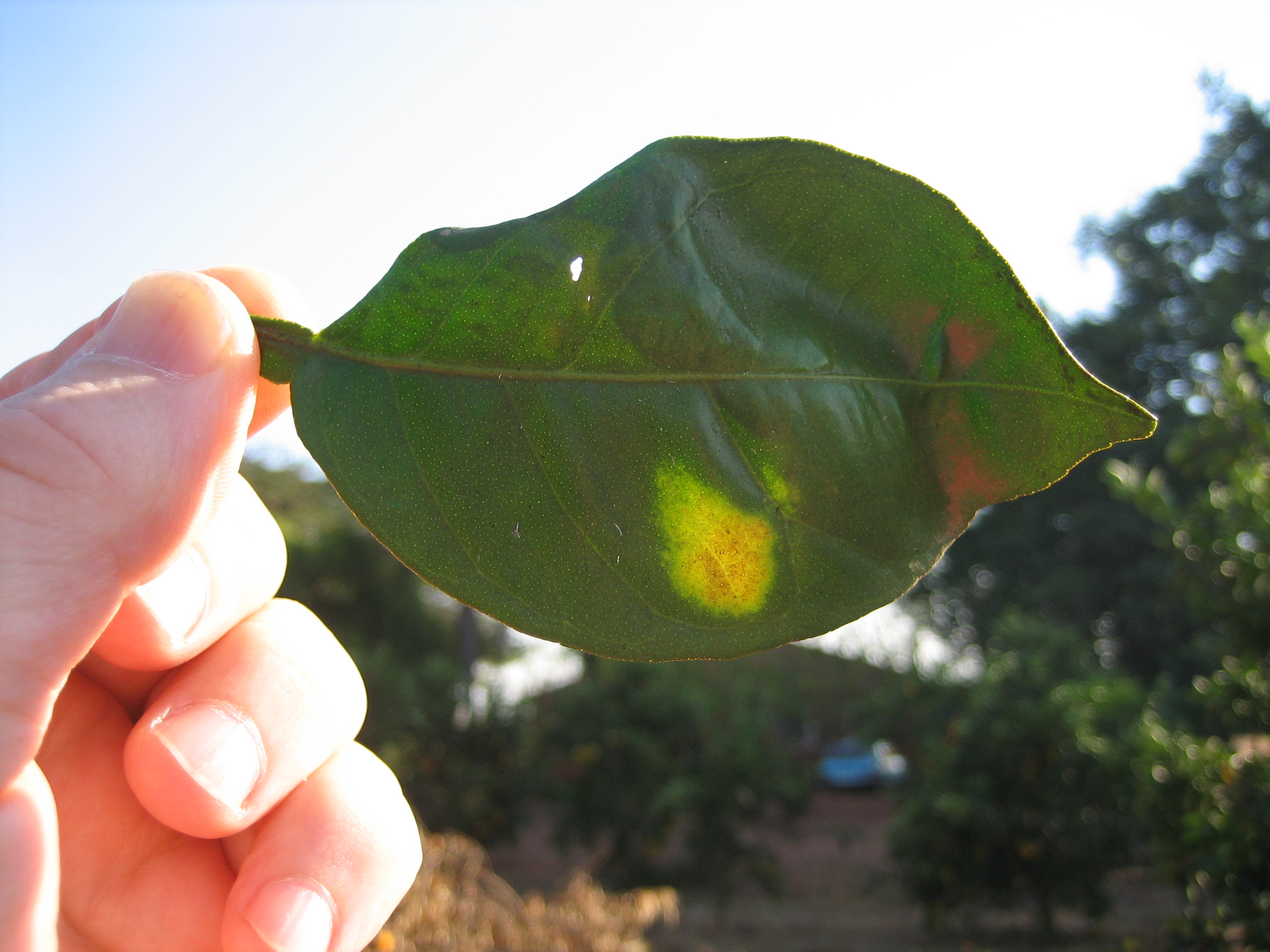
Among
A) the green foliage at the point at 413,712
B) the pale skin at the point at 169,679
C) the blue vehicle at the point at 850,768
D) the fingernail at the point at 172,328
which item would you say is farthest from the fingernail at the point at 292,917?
the blue vehicle at the point at 850,768

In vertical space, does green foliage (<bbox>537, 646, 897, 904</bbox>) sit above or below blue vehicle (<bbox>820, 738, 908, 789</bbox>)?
above

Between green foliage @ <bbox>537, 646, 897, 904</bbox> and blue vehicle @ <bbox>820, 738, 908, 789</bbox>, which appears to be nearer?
green foliage @ <bbox>537, 646, 897, 904</bbox>

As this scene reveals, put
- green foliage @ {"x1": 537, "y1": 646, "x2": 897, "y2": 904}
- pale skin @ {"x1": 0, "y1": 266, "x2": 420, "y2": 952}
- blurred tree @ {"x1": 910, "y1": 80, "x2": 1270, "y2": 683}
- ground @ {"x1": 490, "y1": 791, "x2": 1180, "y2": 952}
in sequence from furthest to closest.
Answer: blurred tree @ {"x1": 910, "y1": 80, "x2": 1270, "y2": 683} → green foliage @ {"x1": 537, "y1": 646, "x2": 897, "y2": 904} → ground @ {"x1": 490, "y1": 791, "x2": 1180, "y2": 952} → pale skin @ {"x1": 0, "y1": 266, "x2": 420, "y2": 952}

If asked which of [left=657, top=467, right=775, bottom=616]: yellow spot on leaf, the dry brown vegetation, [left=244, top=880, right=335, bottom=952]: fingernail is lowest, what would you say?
the dry brown vegetation

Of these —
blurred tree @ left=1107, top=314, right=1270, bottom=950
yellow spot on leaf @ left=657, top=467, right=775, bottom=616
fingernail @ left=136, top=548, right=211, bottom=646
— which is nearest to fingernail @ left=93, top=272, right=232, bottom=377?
fingernail @ left=136, top=548, right=211, bottom=646

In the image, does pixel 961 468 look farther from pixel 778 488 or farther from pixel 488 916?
pixel 488 916

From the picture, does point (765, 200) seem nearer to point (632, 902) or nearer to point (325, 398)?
point (325, 398)

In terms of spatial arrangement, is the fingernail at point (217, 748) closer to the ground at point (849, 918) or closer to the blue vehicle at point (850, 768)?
the ground at point (849, 918)

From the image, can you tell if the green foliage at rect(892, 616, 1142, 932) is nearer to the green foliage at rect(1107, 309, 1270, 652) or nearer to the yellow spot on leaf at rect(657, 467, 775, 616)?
the green foliage at rect(1107, 309, 1270, 652)
